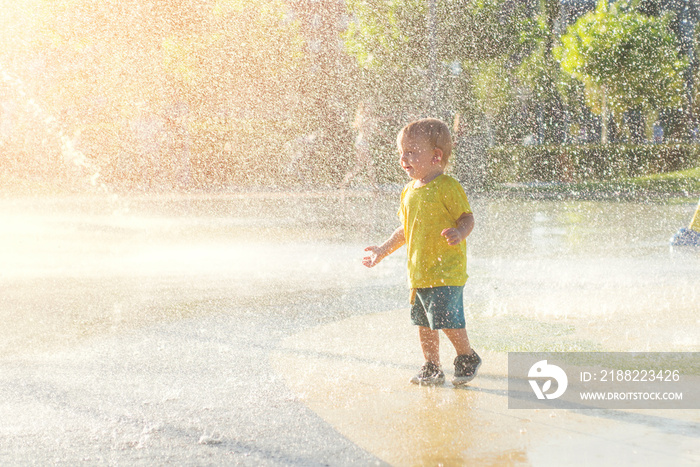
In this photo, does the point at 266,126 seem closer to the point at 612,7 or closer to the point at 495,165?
the point at 495,165

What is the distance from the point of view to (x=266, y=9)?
25.1 meters

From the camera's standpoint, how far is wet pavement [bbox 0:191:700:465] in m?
3.30

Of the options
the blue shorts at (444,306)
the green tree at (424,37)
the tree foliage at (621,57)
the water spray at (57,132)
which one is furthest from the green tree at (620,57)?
the blue shorts at (444,306)

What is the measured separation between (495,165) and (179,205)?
30.4ft

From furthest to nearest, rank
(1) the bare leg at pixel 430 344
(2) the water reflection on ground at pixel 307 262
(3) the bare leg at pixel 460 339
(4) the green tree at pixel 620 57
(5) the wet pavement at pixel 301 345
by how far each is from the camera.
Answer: (4) the green tree at pixel 620 57 → (2) the water reflection on ground at pixel 307 262 → (1) the bare leg at pixel 430 344 → (3) the bare leg at pixel 460 339 → (5) the wet pavement at pixel 301 345

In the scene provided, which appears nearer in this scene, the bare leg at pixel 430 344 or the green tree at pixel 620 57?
the bare leg at pixel 430 344

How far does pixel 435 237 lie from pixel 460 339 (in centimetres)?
48

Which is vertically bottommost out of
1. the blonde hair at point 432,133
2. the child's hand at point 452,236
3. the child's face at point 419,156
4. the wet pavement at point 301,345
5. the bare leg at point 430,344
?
the wet pavement at point 301,345

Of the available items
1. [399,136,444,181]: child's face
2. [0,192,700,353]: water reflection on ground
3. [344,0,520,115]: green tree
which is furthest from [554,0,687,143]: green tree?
[399,136,444,181]: child's face

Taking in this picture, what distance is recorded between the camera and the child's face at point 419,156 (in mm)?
3986

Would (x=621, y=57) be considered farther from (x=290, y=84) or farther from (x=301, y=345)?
(x=301, y=345)

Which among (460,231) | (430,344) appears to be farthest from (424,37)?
(460,231)

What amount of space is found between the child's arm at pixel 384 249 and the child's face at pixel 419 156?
323 millimetres

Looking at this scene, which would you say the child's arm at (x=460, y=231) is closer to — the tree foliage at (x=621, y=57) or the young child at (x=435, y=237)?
the young child at (x=435, y=237)
